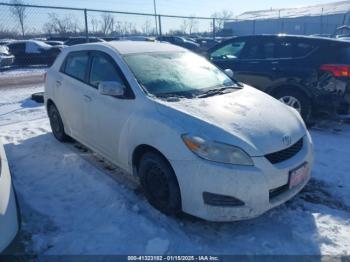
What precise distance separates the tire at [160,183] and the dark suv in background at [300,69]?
3687mm

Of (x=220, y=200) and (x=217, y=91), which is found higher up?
(x=217, y=91)

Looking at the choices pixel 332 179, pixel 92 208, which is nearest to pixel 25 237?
pixel 92 208

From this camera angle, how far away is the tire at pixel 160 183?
3.00 meters

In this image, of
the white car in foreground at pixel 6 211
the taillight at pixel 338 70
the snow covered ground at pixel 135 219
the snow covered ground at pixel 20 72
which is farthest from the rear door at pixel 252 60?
the snow covered ground at pixel 20 72

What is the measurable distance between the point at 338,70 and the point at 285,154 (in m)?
3.25

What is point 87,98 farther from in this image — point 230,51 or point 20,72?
point 20,72

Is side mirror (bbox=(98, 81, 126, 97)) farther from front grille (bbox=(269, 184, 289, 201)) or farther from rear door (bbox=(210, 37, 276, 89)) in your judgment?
rear door (bbox=(210, 37, 276, 89))

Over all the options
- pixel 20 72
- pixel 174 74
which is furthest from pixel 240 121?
pixel 20 72

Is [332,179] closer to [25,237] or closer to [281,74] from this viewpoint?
[281,74]

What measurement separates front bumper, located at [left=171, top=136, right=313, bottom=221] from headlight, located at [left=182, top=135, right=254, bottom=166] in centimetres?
4

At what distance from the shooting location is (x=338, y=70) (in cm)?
548

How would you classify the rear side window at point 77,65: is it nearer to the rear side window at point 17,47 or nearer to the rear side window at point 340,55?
the rear side window at point 340,55

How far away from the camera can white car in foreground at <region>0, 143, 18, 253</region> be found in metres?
2.19

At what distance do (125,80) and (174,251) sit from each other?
1843 millimetres
